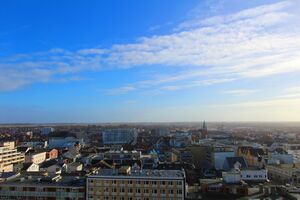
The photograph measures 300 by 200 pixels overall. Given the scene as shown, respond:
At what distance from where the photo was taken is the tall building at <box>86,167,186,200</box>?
111 ft

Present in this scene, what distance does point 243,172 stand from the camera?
5325 centimetres

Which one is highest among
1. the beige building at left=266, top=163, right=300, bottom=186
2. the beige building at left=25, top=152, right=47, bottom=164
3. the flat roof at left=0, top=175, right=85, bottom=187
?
the flat roof at left=0, top=175, right=85, bottom=187

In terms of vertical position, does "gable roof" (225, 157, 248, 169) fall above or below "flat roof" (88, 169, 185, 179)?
below

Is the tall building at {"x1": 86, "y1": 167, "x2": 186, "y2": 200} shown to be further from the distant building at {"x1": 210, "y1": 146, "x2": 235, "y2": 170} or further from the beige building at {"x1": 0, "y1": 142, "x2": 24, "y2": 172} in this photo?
the distant building at {"x1": 210, "y1": 146, "x2": 235, "y2": 170}

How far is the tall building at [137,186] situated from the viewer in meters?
33.7

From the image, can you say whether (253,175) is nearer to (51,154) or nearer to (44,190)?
(44,190)

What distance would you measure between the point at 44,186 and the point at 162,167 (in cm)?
2203

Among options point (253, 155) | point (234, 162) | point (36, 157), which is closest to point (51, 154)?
point (36, 157)

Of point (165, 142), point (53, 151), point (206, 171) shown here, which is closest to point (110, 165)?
point (206, 171)

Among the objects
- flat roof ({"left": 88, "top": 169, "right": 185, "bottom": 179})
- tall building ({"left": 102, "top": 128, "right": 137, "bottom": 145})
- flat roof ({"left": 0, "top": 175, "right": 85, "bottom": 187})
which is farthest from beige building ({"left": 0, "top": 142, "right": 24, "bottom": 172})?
tall building ({"left": 102, "top": 128, "right": 137, "bottom": 145})

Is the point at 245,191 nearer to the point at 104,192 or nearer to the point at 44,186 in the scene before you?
the point at 104,192

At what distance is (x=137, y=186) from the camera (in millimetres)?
34344

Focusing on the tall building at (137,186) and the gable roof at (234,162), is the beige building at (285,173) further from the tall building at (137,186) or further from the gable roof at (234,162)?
the tall building at (137,186)

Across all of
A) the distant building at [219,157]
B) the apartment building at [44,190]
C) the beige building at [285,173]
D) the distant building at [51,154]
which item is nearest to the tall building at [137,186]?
the apartment building at [44,190]
